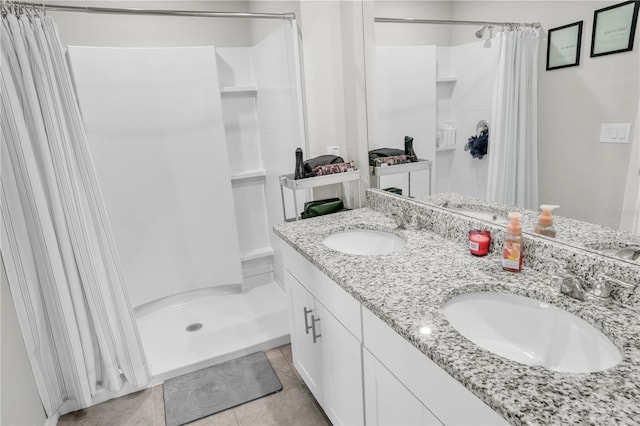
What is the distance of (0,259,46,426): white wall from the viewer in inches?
60.3

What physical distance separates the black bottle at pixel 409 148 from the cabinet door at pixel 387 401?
98cm

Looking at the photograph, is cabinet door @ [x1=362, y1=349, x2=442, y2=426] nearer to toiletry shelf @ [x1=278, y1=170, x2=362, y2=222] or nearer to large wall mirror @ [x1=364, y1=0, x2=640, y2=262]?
large wall mirror @ [x1=364, y1=0, x2=640, y2=262]

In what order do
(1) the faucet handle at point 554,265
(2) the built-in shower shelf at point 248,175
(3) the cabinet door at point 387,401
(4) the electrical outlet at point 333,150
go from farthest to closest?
1. (2) the built-in shower shelf at point 248,175
2. (4) the electrical outlet at point 333,150
3. (1) the faucet handle at point 554,265
4. (3) the cabinet door at point 387,401

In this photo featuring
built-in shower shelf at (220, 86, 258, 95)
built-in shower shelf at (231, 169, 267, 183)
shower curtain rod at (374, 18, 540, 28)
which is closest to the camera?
shower curtain rod at (374, 18, 540, 28)

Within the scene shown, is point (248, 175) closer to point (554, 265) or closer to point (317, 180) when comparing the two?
point (317, 180)

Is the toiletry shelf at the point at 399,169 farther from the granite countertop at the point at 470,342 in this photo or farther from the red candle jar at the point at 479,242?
the red candle jar at the point at 479,242

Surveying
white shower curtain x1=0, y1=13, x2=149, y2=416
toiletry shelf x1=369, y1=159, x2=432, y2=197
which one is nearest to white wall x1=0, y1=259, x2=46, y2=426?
white shower curtain x1=0, y1=13, x2=149, y2=416

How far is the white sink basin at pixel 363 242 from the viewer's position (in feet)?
5.89

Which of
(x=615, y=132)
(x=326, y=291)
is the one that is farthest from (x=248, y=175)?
(x=615, y=132)

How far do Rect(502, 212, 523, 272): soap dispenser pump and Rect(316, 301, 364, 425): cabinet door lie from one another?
1.78 ft

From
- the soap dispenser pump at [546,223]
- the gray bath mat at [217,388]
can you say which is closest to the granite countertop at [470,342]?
the soap dispenser pump at [546,223]

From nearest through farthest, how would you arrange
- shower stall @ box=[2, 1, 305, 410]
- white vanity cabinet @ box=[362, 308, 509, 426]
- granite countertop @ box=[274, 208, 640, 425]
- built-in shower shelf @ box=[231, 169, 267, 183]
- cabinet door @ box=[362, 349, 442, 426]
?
1. granite countertop @ box=[274, 208, 640, 425]
2. white vanity cabinet @ box=[362, 308, 509, 426]
3. cabinet door @ box=[362, 349, 442, 426]
4. shower stall @ box=[2, 1, 305, 410]
5. built-in shower shelf @ box=[231, 169, 267, 183]

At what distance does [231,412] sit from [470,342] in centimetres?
147

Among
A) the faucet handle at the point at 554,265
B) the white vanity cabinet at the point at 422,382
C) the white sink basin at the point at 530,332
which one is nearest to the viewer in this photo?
the white vanity cabinet at the point at 422,382
